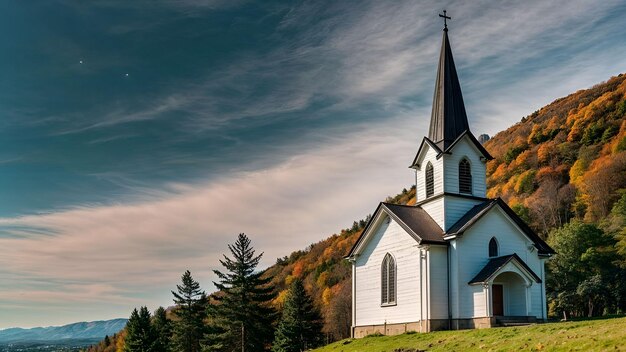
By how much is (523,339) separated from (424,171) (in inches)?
662

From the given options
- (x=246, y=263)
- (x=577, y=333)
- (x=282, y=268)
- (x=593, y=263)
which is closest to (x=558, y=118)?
(x=282, y=268)

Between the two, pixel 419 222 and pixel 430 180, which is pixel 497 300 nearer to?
pixel 419 222

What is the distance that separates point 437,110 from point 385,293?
11.8 m

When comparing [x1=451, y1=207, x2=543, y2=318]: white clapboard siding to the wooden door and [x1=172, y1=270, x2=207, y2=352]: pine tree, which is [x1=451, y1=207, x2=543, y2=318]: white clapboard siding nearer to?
the wooden door

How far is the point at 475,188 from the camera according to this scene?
37281 mm

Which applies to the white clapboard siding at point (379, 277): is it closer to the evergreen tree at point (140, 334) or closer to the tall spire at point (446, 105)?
the tall spire at point (446, 105)

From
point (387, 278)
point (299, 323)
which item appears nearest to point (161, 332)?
point (299, 323)

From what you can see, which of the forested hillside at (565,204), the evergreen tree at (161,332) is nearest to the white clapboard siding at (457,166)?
the forested hillside at (565,204)

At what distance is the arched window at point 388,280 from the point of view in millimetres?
36594

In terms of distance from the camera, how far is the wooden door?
34.2 meters

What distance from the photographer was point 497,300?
34.5m

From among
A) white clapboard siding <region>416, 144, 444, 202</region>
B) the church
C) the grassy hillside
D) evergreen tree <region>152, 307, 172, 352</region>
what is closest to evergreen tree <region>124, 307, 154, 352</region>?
evergreen tree <region>152, 307, 172, 352</region>

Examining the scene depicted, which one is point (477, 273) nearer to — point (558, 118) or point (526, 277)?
point (526, 277)

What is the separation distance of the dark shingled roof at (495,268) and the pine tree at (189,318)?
41676 millimetres
